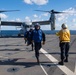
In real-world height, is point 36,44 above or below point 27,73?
above

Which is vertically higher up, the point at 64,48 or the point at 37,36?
the point at 37,36

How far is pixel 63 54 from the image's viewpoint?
408 inches

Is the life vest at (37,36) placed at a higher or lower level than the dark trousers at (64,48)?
higher

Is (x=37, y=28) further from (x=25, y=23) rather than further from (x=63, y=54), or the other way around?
(x=25, y=23)

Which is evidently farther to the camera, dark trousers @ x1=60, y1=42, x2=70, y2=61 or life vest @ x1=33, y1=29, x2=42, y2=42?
life vest @ x1=33, y1=29, x2=42, y2=42

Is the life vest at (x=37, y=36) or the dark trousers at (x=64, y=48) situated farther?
the life vest at (x=37, y=36)

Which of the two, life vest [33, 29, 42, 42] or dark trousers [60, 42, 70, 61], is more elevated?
life vest [33, 29, 42, 42]

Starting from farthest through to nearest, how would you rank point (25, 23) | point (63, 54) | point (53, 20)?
1. point (53, 20)
2. point (25, 23)
3. point (63, 54)

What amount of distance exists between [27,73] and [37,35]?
2.84 m

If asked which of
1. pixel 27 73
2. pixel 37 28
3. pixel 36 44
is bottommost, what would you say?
pixel 27 73

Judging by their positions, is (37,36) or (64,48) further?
(37,36)

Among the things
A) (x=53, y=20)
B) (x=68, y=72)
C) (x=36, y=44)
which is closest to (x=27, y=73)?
(x=68, y=72)

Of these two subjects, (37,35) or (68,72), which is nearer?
(68,72)

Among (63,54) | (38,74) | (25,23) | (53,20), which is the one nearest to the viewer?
(38,74)
